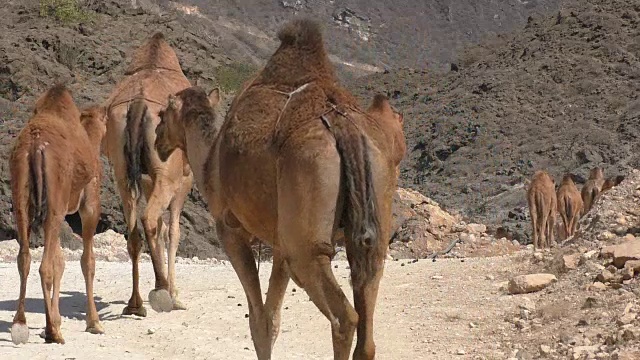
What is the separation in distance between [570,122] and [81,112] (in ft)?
104

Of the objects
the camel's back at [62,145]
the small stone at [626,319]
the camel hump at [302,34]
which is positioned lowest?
the small stone at [626,319]

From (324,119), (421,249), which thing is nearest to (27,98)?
(421,249)

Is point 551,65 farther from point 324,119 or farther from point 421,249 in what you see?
point 324,119

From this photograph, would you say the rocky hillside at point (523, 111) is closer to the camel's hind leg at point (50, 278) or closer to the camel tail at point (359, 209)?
the camel's hind leg at point (50, 278)

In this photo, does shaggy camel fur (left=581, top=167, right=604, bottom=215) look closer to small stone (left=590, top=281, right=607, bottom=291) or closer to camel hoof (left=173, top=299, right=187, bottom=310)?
small stone (left=590, top=281, right=607, bottom=291)

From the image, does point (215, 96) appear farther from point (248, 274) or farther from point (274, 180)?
point (274, 180)

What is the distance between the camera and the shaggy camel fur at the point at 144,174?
11516 millimetres

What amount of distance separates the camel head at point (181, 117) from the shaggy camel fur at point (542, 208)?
1372 cm

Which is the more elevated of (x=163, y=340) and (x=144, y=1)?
(x=163, y=340)

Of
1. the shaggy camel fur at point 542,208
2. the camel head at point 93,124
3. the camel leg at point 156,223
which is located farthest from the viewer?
the shaggy camel fur at point 542,208

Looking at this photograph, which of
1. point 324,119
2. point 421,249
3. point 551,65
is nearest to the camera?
point 324,119

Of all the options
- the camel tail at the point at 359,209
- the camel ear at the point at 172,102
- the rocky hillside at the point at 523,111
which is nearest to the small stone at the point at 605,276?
the camel ear at the point at 172,102

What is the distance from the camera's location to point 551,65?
4616cm

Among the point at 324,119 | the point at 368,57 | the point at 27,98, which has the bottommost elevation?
the point at 368,57
